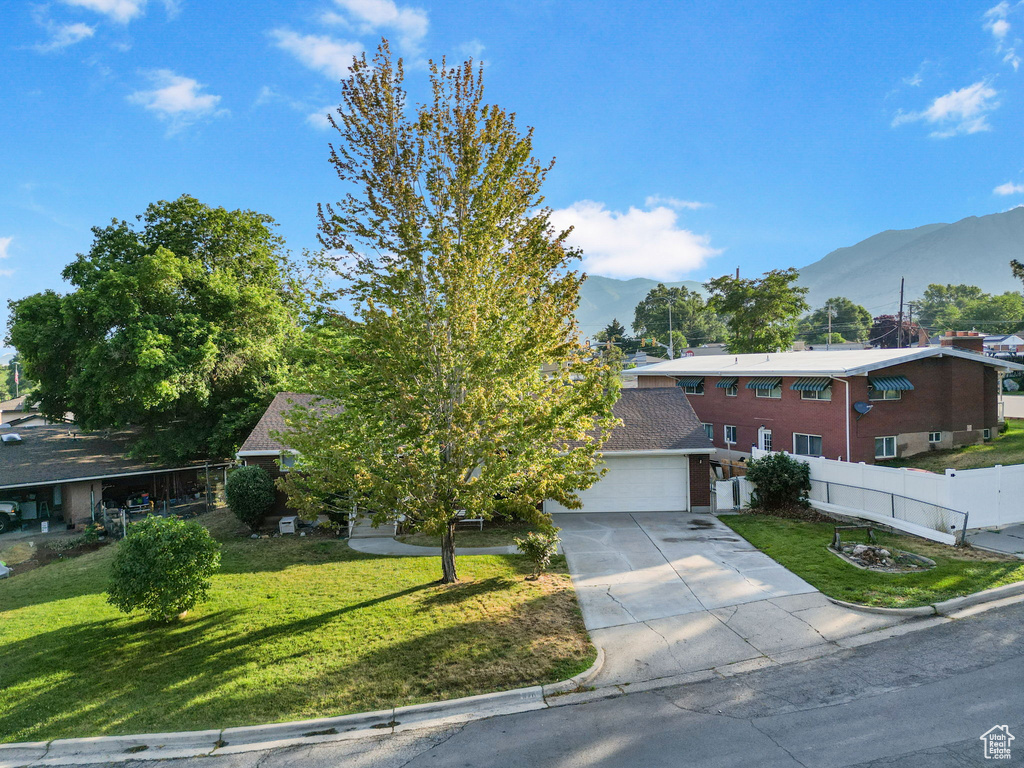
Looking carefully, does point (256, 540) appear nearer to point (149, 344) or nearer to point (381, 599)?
point (381, 599)

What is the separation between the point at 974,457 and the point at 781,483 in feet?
35.0

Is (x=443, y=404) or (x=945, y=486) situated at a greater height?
(x=443, y=404)

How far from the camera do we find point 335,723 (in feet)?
25.7

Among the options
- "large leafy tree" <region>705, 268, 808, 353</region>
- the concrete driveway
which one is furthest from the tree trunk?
"large leafy tree" <region>705, 268, 808, 353</region>

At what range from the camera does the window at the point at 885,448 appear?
24.2 metres

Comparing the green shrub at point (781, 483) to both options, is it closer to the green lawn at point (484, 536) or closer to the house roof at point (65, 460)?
the green lawn at point (484, 536)

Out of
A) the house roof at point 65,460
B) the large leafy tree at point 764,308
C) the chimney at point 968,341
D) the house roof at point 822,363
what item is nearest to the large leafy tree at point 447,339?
the house roof at point 822,363

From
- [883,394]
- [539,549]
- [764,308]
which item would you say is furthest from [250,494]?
[764,308]

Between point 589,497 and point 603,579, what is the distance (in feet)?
24.8

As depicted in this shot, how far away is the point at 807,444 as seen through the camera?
987 inches

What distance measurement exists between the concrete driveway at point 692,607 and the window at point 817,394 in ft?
34.6

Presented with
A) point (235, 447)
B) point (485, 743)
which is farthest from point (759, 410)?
point (235, 447)

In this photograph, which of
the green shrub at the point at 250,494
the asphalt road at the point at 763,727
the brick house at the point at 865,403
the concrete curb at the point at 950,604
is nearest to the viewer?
the asphalt road at the point at 763,727

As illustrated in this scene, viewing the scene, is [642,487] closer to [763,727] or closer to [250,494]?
[763,727]
